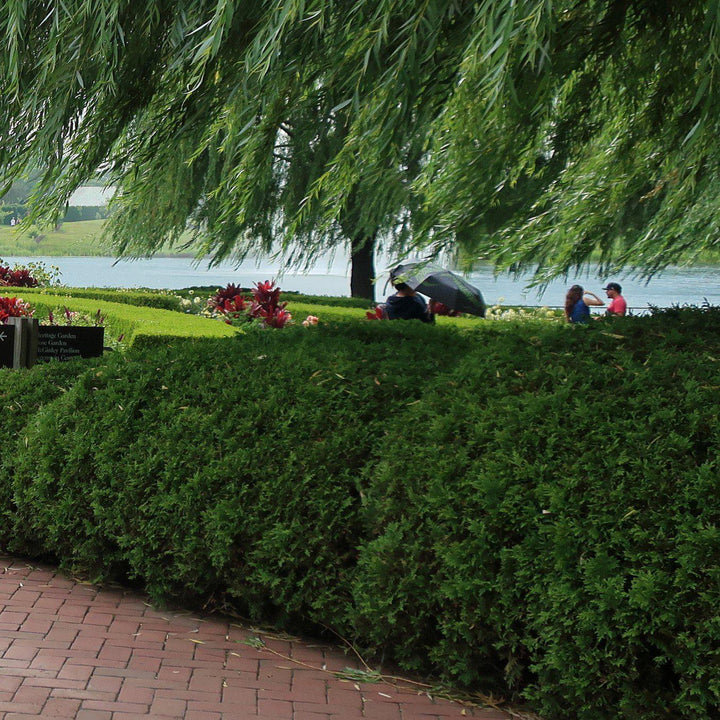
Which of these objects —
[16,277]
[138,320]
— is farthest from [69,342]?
[16,277]

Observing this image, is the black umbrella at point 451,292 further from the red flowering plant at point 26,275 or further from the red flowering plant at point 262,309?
the red flowering plant at point 26,275

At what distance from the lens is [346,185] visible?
422 centimetres

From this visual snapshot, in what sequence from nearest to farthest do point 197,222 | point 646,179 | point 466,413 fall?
point 466,413 < point 646,179 < point 197,222

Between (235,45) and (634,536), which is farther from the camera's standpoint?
(235,45)

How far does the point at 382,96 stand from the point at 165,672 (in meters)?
2.52

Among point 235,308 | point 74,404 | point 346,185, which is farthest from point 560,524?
point 235,308

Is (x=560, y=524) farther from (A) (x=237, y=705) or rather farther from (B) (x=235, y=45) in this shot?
(B) (x=235, y=45)

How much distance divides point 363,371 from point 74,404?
162cm

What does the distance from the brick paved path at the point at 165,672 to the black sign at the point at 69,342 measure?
2.24 m

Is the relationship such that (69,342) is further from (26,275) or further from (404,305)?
(26,275)

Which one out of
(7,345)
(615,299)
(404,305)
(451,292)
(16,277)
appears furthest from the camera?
(16,277)

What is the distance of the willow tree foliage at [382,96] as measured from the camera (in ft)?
12.6

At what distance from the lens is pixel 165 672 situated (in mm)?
3754

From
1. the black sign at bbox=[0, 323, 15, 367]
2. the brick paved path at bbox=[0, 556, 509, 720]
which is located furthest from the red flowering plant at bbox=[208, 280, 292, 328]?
the brick paved path at bbox=[0, 556, 509, 720]
